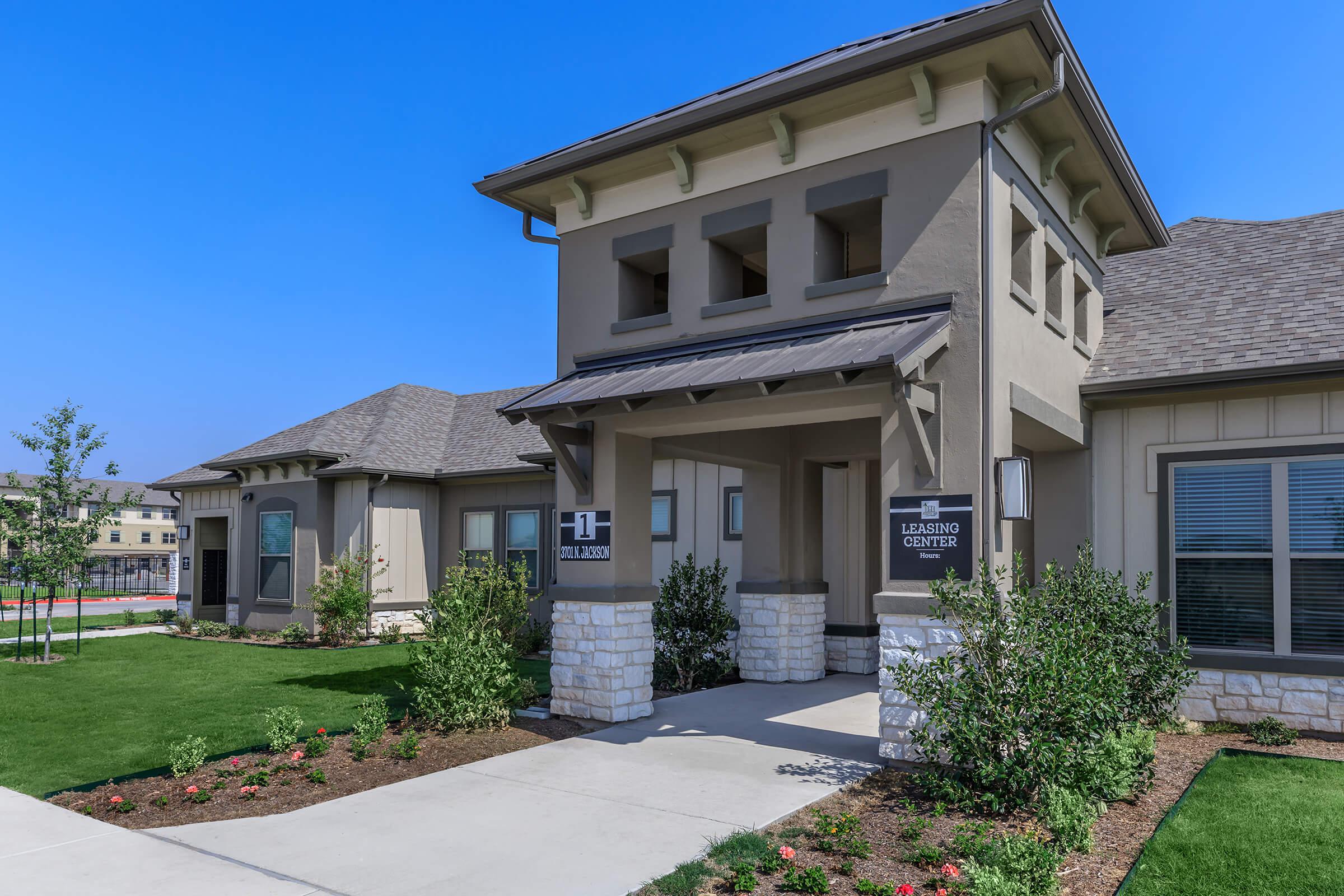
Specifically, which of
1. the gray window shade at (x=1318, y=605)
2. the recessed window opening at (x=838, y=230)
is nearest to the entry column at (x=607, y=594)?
the recessed window opening at (x=838, y=230)

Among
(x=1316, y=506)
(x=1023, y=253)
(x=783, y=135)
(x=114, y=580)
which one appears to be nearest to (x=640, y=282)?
(x=783, y=135)

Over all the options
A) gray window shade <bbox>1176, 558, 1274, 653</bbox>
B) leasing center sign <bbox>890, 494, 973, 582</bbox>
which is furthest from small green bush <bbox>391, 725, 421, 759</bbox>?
gray window shade <bbox>1176, 558, 1274, 653</bbox>

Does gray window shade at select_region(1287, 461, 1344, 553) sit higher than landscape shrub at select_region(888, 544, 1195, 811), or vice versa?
gray window shade at select_region(1287, 461, 1344, 553)

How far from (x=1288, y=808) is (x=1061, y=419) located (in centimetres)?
430

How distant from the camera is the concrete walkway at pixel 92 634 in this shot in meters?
18.7

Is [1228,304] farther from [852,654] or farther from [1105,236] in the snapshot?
[852,654]

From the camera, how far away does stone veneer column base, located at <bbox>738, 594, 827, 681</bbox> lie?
12914mm

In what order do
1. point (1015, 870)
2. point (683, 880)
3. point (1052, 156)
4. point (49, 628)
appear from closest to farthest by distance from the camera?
1. point (1015, 870)
2. point (683, 880)
3. point (1052, 156)
4. point (49, 628)

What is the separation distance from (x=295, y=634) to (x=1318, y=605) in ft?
56.5

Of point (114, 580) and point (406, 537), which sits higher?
point (406, 537)

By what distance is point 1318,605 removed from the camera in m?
9.33

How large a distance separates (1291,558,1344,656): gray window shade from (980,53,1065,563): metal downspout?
4.13m

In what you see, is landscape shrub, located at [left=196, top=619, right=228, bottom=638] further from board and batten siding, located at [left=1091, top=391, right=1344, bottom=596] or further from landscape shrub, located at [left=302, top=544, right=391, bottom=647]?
board and batten siding, located at [left=1091, top=391, right=1344, bottom=596]

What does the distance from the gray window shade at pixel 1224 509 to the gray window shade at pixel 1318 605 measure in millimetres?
410
